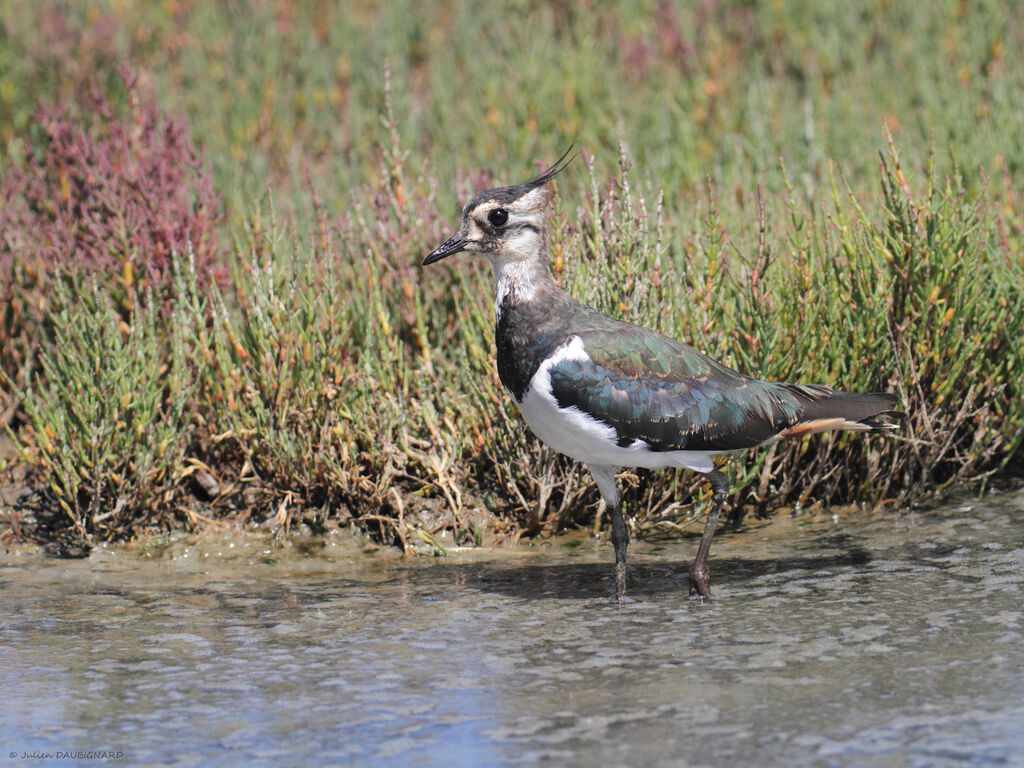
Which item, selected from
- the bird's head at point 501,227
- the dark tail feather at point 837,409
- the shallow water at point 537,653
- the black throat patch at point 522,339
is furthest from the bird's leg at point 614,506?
the bird's head at point 501,227

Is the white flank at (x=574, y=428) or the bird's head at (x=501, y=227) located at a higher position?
the bird's head at (x=501, y=227)

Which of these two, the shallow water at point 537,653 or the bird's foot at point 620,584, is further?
the bird's foot at point 620,584

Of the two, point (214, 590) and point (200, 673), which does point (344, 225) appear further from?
point (200, 673)

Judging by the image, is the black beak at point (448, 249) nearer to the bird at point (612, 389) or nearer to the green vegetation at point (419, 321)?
the bird at point (612, 389)

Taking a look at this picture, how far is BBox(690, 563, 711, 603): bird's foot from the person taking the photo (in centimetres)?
544

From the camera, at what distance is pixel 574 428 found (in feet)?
17.2

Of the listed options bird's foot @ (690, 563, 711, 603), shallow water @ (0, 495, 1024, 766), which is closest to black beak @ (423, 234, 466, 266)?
shallow water @ (0, 495, 1024, 766)

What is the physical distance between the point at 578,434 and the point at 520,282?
2.46ft

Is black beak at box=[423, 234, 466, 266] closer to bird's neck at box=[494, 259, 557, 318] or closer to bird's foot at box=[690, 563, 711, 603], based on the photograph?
bird's neck at box=[494, 259, 557, 318]

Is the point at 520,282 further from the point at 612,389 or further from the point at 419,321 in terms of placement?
the point at 419,321

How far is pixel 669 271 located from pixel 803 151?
12.3 ft

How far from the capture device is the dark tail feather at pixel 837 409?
568 cm

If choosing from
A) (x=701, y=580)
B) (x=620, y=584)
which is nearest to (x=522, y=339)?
(x=620, y=584)

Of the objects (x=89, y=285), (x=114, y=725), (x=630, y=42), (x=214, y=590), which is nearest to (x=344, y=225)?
(x=89, y=285)
